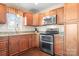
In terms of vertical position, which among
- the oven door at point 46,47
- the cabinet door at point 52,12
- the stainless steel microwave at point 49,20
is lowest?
the oven door at point 46,47

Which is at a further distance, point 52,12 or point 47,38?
point 47,38

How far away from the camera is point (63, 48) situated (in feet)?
4.92

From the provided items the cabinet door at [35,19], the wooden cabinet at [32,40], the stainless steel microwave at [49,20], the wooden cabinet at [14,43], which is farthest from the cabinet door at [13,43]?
the stainless steel microwave at [49,20]

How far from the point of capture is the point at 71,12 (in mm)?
1433

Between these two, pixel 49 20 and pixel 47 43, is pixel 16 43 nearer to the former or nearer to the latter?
pixel 47 43

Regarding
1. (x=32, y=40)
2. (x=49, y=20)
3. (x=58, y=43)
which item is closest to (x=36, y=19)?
(x=49, y=20)

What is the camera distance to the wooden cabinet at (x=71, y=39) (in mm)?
1393

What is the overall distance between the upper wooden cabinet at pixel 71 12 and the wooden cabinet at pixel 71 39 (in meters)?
0.08

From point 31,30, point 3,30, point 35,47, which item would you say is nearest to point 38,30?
point 31,30

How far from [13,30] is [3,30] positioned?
0.13 meters

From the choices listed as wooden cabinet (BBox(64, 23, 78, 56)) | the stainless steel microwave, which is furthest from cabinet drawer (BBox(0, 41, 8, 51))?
wooden cabinet (BBox(64, 23, 78, 56))

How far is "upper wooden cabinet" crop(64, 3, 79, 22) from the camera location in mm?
1365

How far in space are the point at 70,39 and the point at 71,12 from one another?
0.35 meters

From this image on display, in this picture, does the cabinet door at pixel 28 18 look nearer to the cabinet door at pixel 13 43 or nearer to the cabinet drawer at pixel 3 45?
the cabinet door at pixel 13 43
